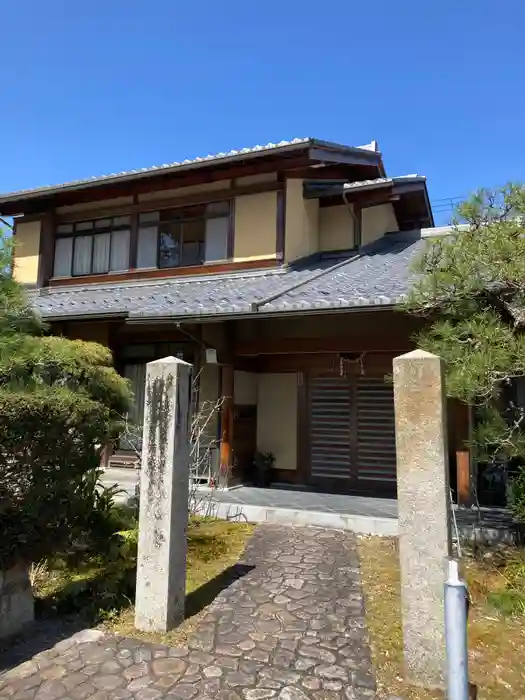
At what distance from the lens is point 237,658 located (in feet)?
12.7

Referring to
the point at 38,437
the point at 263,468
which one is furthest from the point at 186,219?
the point at 38,437

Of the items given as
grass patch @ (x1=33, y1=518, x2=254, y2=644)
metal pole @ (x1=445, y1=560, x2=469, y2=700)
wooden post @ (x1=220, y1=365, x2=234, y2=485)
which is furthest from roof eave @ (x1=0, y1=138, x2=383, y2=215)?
metal pole @ (x1=445, y1=560, x2=469, y2=700)

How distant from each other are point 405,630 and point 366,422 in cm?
604

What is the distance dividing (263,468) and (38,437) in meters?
6.26

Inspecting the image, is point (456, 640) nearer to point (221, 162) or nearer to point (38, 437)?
point (38, 437)

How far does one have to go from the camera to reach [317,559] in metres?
6.02

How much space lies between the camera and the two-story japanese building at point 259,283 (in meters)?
8.91

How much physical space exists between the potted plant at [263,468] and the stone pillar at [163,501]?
5.43 m

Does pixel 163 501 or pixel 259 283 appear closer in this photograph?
pixel 163 501

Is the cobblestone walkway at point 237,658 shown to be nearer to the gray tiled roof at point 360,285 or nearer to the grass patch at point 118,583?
the grass patch at point 118,583

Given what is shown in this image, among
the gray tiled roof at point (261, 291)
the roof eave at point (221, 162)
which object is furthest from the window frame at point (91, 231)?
the roof eave at point (221, 162)

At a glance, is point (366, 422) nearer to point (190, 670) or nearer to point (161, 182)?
point (190, 670)

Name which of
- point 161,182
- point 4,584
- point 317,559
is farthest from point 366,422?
point 161,182

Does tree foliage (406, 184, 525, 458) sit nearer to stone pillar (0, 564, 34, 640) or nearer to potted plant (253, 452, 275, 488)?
stone pillar (0, 564, 34, 640)
